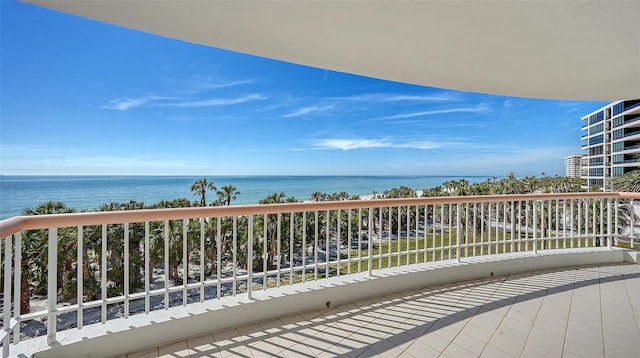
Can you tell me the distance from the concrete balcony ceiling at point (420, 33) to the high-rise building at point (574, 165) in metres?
64.9

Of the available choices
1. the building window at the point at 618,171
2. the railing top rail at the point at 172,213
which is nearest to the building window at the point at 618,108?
the building window at the point at 618,171

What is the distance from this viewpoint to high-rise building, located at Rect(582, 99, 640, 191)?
33375 millimetres

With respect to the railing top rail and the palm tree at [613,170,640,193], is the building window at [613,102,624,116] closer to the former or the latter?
the palm tree at [613,170,640,193]

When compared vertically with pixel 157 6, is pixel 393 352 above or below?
below

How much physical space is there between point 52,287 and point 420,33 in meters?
3.04

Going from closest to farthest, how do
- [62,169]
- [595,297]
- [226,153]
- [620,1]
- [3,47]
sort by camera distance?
[620,1] < [595,297] < [3,47] < [62,169] < [226,153]

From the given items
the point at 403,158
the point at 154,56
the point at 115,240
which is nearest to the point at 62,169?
the point at 154,56

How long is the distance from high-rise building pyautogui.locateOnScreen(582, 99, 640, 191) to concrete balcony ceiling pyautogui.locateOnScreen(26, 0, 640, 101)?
116ft

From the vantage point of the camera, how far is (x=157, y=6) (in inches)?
68.3

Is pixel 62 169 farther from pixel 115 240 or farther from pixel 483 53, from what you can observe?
pixel 483 53

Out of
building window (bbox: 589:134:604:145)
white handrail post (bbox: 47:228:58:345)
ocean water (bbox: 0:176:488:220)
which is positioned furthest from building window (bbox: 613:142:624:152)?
white handrail post (bbox: 47:228:58:345)

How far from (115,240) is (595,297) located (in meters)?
15.7

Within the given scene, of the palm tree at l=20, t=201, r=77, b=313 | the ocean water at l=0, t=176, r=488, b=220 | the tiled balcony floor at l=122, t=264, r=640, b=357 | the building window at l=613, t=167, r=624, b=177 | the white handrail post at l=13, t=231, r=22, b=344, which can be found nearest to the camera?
the white handrail post at l=13, t=231, r=22, b=344

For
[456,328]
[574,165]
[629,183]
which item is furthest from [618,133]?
[456,328]
